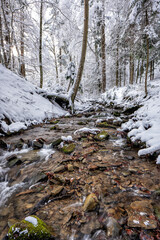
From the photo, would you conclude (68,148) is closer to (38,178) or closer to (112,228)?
(38,178)

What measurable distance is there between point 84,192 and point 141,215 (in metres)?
0.75

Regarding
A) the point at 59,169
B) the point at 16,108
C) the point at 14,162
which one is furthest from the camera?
the point at 16,108

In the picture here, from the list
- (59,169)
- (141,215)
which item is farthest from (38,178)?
(141,215)

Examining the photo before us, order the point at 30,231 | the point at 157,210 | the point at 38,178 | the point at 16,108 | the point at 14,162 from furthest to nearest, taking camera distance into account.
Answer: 1. the point at 16,108
2. the point at 14,162
3. the point at 38,178
4. the point at 157,210
5. the point at 30,231

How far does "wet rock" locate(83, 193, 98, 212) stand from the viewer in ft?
5.03

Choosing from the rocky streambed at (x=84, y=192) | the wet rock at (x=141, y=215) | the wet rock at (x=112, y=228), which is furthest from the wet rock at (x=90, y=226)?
the wet rock at (x=141, y=215)

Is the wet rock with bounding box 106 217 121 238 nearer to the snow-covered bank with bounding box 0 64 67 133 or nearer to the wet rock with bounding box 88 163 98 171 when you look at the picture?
the wet rock with bounding box 88 163 98 171

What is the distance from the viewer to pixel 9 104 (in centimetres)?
534

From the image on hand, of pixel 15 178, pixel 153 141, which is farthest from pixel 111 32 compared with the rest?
pixel 15 178

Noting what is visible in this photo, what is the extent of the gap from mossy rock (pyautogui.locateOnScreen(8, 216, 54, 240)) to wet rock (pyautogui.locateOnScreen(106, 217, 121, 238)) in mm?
583

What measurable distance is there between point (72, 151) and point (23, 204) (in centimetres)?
157

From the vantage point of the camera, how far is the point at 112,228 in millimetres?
1272

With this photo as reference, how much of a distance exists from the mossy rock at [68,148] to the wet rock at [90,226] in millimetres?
1769

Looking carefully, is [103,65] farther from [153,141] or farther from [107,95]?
[153,141]
